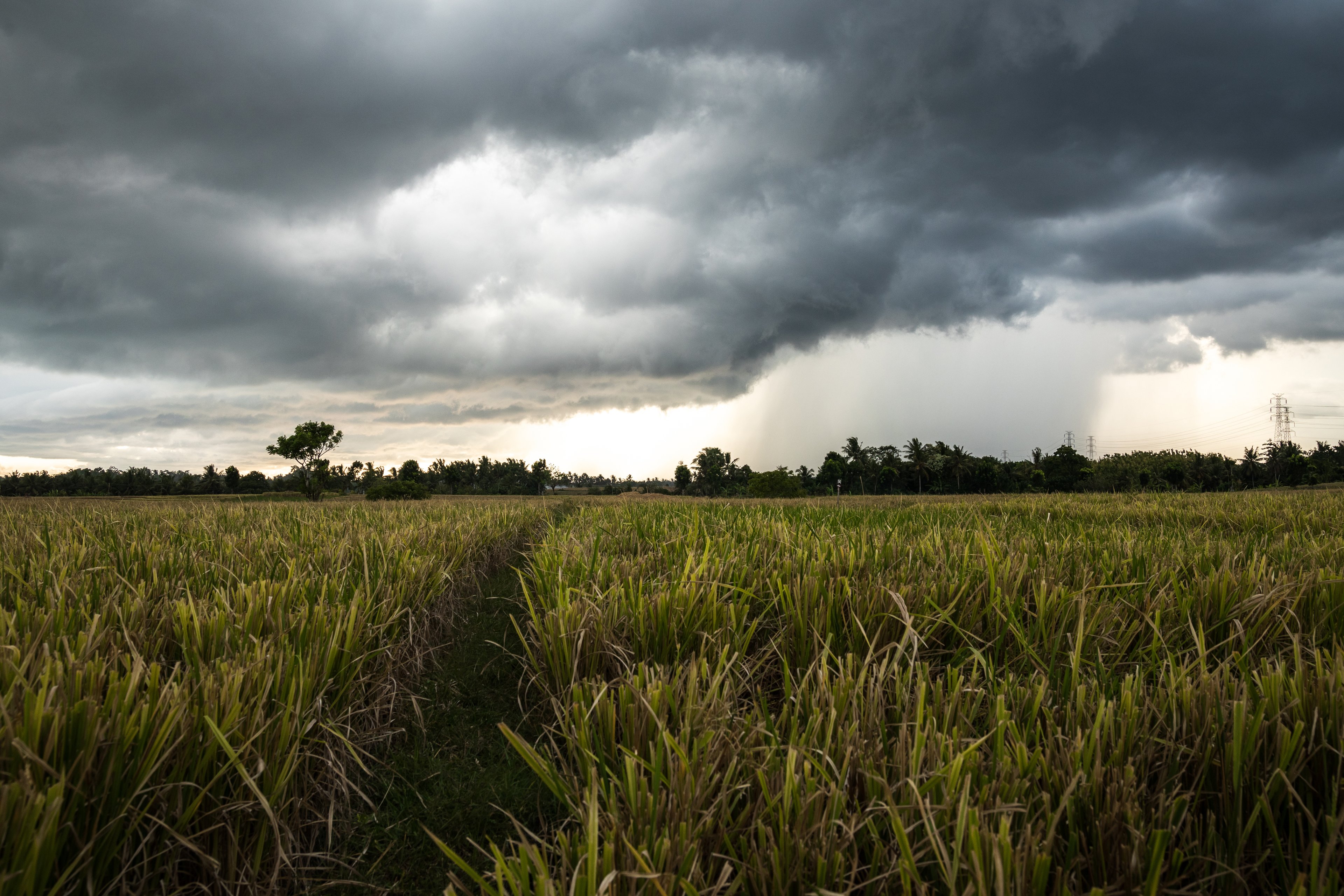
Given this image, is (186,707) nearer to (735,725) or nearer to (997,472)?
(735,725)

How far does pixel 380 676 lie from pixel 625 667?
3.57 feet

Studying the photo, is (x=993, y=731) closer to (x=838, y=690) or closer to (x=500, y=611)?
(x=838, y=690)

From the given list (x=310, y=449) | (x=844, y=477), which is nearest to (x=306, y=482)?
(x=310, y=449)

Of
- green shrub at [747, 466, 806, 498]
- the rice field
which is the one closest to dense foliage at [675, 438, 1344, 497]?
green shrub at [747, 466, 806, 498]

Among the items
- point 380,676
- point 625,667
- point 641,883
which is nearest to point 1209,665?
point 625,667

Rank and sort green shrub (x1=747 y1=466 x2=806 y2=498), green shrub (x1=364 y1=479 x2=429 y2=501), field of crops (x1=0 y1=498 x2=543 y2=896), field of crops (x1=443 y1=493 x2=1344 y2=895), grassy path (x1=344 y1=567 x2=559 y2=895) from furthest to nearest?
green shrub (x1=747 y1=466 x2=806 y2=498)
green shrub (x1=364 y1=479 x2=429 y2=501)
grassy path (x1=344 y1=567 x2=559 y2=895)
field of crops (x1=0 y1=498 x2=543 y2=896)
field of crops (x1=443 y1=493 x2=1344 y2=895)

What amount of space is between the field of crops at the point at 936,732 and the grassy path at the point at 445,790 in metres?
0.15

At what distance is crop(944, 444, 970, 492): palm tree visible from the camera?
7988 cm

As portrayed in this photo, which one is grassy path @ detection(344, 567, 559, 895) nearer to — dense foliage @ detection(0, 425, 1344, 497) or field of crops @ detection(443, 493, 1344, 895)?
field of crops @ detection(443, 493, 1344, 895)

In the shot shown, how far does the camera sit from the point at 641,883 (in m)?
0.95

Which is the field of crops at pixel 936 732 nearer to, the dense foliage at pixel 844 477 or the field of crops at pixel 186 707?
the field of crops at pixel 186 707

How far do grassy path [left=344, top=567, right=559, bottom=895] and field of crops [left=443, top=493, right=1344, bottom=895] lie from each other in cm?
15

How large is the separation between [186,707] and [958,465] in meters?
89.5

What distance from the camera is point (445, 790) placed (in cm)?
185
